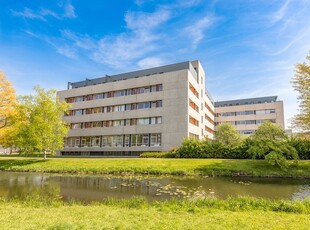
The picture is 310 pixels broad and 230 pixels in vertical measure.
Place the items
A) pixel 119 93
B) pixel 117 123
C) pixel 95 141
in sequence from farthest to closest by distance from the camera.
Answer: pixel 95 141
pixel 119 93
pixel 117 123

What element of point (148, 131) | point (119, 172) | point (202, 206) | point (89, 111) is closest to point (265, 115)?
point (148, 131)

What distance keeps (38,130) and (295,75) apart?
3517cm

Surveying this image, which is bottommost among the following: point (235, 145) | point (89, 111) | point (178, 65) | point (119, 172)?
point (119, 172)

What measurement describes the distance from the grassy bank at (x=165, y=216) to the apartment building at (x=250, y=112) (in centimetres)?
7168

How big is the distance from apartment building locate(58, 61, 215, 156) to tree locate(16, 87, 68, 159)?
1477 cm

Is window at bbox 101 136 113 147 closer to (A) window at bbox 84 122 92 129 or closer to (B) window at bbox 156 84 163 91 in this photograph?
(A) window at bbox 84 122 92 129

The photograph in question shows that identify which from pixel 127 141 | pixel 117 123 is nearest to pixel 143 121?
pixel 127 141

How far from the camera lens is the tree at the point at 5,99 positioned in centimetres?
3634

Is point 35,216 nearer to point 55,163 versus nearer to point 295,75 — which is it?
point 55,163

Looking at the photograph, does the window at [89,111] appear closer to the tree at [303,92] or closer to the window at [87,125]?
the window at [87,125]

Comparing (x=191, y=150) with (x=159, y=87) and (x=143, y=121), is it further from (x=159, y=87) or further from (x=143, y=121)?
(x=159, y=87)

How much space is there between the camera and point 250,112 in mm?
77375

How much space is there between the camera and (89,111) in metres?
53.3

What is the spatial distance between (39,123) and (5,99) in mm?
10030
